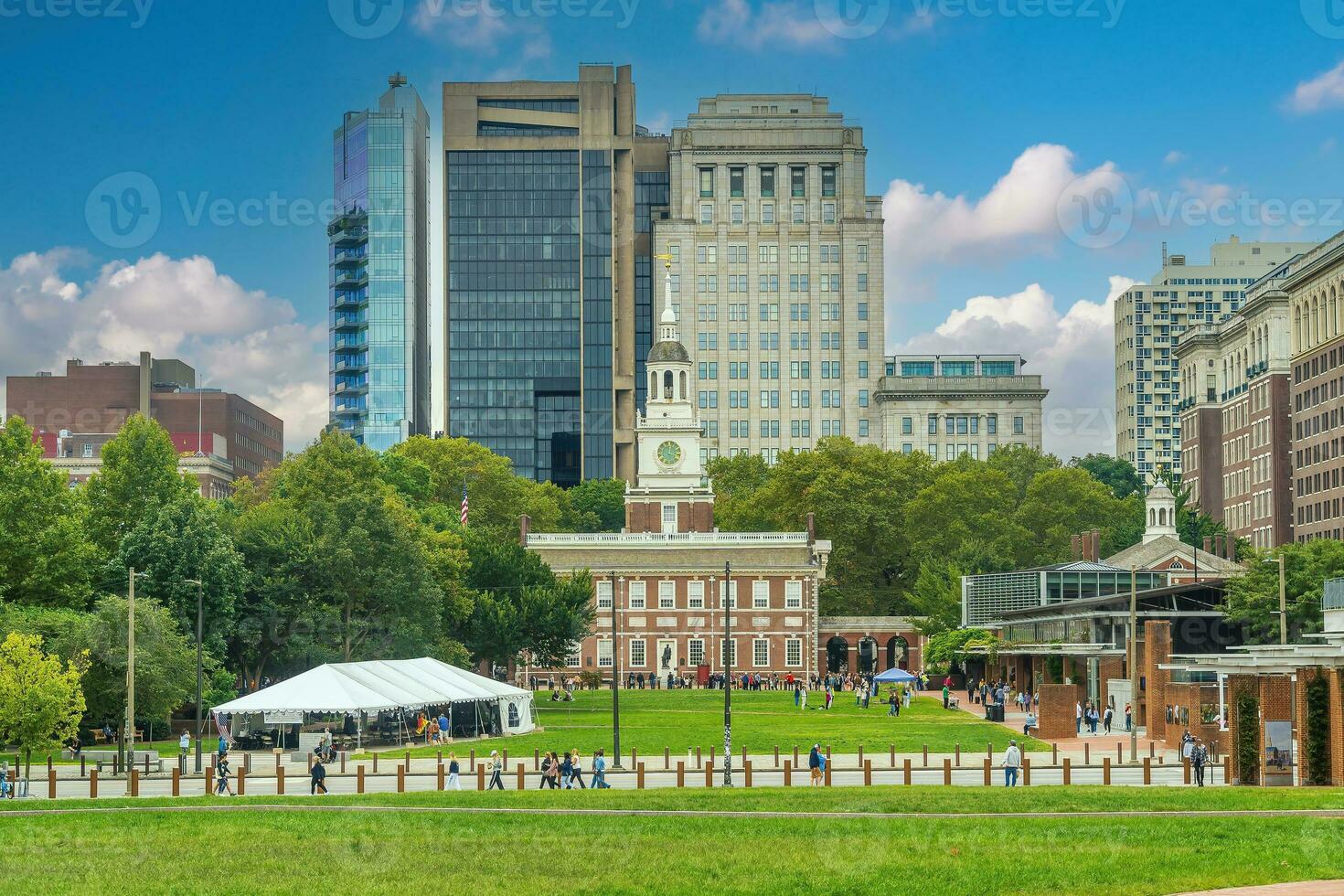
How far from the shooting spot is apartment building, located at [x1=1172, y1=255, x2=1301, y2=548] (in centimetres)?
16312

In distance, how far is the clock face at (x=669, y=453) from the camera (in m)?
150

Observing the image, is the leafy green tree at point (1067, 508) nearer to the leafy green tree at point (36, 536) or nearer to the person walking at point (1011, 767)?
the leafy green tree at point (36, 536)

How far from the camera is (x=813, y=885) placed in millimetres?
31109

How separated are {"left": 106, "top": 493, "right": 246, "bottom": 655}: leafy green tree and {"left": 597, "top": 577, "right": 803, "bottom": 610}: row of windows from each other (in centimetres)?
5390

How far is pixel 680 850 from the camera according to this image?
114 feet

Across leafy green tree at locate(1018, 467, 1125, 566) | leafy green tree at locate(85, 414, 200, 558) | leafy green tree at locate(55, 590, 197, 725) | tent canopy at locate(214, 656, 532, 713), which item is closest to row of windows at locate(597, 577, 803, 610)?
leafy green tree at locate(1018, 467, 1125, 566)

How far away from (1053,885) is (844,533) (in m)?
130

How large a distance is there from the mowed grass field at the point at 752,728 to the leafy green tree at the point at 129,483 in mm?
23120

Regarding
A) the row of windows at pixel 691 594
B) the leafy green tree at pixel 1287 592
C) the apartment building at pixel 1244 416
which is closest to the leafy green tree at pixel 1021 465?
the apartment building at pixel 1244 416

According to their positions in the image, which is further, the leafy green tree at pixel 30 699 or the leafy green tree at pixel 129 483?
the leafy green tree at pixel 129 483

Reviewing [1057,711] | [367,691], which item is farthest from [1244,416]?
[367,691]

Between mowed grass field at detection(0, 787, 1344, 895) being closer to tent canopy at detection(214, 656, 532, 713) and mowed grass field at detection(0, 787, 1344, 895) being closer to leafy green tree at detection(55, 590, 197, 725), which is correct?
tent canopy at detection(214, 656, 532, 713)

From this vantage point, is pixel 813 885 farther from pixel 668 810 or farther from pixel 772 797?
pixel 772 797

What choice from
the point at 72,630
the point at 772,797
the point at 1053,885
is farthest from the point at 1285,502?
the point at 1053,885
